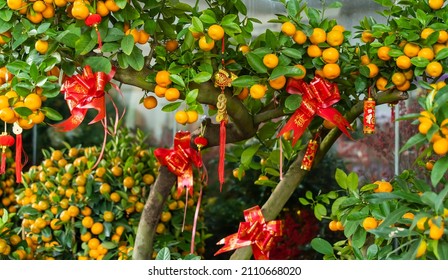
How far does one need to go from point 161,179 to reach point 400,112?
1574 millimetres

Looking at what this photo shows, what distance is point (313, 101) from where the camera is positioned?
5.52ft

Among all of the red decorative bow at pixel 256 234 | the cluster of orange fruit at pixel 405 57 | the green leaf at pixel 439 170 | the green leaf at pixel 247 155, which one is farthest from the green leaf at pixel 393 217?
the green leaf at pixel 247 155

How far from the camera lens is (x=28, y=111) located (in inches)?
59.2

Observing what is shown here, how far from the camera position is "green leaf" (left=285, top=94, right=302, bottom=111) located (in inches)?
65.7

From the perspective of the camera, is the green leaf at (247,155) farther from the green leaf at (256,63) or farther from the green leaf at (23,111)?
the green leaf at (23,111)

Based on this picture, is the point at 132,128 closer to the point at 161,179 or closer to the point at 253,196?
the point at 253,196

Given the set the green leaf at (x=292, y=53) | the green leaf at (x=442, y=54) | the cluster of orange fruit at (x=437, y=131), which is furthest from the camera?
the green leaf at (x=292, y=53)

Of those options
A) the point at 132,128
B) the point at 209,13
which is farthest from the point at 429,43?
the point at 132,128

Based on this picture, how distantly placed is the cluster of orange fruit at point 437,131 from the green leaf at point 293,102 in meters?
0.51

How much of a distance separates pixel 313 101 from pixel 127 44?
1.58ft

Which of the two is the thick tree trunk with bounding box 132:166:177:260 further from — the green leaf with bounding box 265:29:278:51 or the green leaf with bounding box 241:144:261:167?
the green leaf with bounding box 265:29:278:51

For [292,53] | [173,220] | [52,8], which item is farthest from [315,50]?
[173,220]

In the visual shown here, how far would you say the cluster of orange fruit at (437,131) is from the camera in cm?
116
